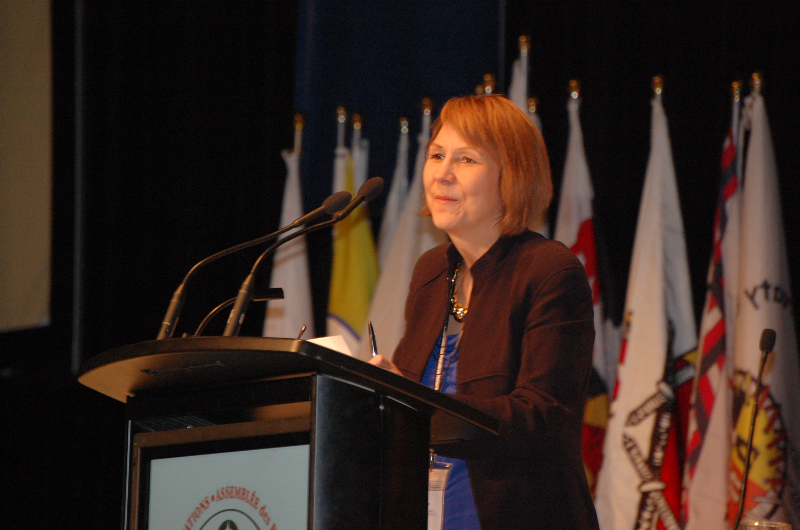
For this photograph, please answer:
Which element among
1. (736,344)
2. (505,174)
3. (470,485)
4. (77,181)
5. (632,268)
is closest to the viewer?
(470,485)

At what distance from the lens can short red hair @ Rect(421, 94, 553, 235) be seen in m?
1.82

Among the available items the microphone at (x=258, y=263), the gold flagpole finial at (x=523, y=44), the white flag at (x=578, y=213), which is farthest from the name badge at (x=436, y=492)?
the gold flagpole finial at (x=523, y=44)

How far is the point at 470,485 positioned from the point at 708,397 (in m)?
1.73

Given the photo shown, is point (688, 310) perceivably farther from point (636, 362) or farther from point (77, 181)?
point (77, 181)

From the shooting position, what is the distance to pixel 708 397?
3000 mm

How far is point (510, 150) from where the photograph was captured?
72.8 inches

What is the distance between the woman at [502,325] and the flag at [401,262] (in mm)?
1563

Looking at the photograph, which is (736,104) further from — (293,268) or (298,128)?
(293,268)

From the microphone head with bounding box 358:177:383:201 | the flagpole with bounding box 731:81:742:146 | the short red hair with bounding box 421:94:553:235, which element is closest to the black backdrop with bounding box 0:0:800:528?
the flagpole with bounding box 731:81:742:146

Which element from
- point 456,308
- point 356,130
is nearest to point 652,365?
point 456,308

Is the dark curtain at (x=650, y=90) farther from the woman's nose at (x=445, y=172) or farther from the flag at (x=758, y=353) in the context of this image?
the woman's nose at (x=445, y=172)

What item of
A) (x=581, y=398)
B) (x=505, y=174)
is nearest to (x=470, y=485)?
(x=581, y=398)

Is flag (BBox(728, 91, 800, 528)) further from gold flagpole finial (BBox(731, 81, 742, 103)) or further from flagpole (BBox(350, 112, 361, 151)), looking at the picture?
flagpole (BBox(350, 112, 361, 151))

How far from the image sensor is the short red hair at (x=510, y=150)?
1.82 meters
